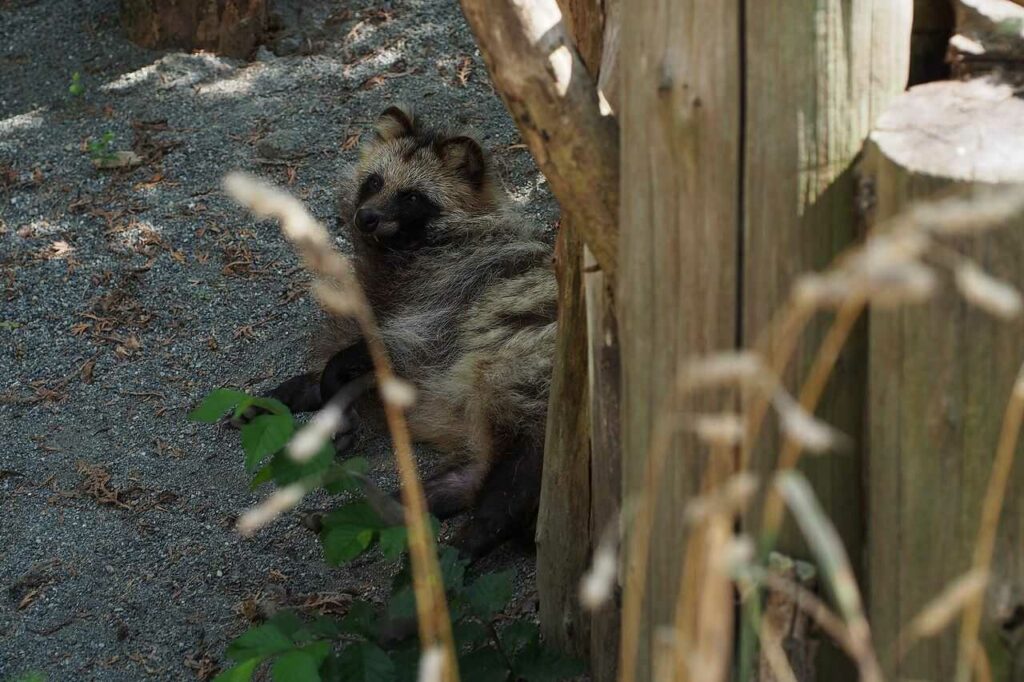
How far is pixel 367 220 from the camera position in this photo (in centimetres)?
628

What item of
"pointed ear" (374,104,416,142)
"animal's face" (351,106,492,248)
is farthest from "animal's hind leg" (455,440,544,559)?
"pointed ear" (374,104,416,142)

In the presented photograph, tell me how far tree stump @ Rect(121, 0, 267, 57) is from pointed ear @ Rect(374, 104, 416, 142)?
1.59 meters

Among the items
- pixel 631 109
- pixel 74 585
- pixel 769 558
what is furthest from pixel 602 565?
pixel 74 585

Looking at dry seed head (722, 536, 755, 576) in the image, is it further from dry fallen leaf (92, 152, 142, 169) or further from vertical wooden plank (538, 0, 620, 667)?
dry fallen leaf (92, 152, 142, 169)

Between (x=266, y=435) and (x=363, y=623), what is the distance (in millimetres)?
553

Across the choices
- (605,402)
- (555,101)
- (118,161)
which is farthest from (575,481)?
(118,161)

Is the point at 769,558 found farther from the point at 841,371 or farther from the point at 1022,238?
the point at 1022,238

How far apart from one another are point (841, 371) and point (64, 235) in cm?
519

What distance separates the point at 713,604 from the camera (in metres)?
1.42

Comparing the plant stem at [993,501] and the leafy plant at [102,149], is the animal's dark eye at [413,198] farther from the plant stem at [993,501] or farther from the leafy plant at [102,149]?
the plant stem at [993,501]

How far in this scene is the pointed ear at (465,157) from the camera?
21.4 feet

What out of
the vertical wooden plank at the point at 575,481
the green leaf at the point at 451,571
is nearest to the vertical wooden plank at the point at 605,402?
the vertical wooden plank at the point at 575,481

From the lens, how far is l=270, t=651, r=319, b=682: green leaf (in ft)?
9.08

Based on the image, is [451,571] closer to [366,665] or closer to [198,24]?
[366,665]
